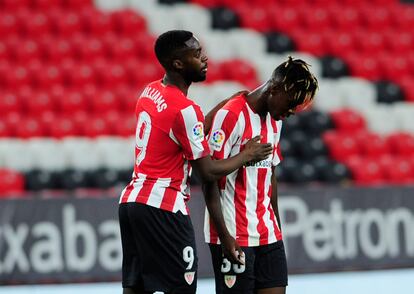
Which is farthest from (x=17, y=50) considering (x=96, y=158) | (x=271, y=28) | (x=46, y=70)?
(x=271, y=28)

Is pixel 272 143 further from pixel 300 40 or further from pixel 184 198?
pixel 300 40

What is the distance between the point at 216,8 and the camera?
13.7m

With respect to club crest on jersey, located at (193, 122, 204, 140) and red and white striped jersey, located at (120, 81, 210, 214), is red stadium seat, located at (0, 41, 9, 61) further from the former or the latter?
club crest on jersey, located at (193, 122, 204, 140)

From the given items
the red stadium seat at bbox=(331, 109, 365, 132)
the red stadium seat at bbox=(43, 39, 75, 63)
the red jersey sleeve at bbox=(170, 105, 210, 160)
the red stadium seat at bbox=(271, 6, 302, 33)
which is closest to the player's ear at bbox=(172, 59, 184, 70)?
the red jersey sleeve at bbox=(170, 105, 210, 160)

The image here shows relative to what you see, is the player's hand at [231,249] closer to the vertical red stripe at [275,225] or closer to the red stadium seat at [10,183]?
the vertical red stripe at [275,225]

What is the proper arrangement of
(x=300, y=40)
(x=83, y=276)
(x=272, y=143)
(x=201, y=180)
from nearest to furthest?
(x=201, y=180), (x=272, y=143), (x=83, y=276), (x=300, y=40)

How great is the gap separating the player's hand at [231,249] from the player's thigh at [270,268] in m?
0.22

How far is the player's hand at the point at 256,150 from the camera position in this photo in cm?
464

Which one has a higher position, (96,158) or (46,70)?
(46,70)

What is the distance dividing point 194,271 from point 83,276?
472 cm

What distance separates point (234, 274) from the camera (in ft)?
15.6

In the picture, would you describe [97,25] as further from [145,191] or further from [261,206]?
[145,191]

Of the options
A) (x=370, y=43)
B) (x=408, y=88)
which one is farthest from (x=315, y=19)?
(x=408, y=88)

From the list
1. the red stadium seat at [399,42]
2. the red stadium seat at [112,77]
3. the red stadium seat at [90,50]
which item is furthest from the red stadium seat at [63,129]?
the red stadium seat at [399,42]
